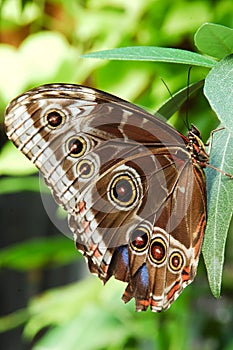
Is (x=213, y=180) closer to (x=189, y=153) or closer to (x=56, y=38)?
(x=189, y=153)

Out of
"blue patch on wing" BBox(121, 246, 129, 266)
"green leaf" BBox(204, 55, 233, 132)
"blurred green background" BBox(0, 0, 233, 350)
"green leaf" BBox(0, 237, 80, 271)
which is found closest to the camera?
"green leaf" BBox(204, 55, 233, 132)

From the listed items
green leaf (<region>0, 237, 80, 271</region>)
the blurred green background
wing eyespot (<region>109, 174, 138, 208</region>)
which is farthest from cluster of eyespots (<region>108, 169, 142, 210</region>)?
green leaf (<region>0, 237, 80, 271</region>)

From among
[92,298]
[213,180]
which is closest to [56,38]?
[92,298]

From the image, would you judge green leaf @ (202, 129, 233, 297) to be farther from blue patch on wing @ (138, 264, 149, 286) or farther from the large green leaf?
blue patch on wing @ (138, 264, 149, 286)

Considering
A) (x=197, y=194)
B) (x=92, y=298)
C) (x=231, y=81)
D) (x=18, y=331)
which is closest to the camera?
(x=231, y=81)

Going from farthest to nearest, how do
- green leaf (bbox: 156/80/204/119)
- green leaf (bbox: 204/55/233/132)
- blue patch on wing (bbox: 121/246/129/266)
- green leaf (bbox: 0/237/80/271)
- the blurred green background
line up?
green leaf (bbox: 0/237/80/271) < the blurred green background < blue patch on wing (bbox: 121/246/129/266) < green leaf (bbox: 156/80/204/119) < green leaf (bbox: 204/55/233/132)

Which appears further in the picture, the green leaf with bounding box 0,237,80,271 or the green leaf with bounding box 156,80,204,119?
the green leaf with bounding box 0,237,80,271

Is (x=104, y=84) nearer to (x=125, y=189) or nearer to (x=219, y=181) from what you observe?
(x=125, y=189)
